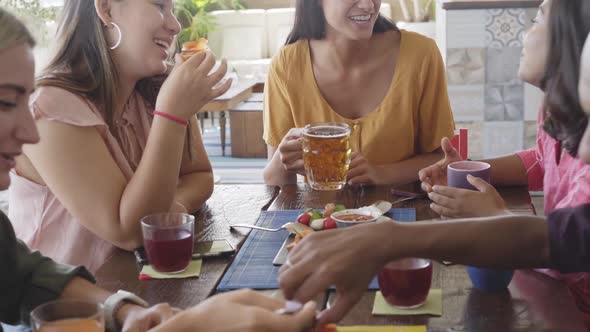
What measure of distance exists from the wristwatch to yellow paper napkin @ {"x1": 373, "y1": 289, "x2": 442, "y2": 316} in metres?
0.40

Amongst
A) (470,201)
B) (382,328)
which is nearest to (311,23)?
(470,201)

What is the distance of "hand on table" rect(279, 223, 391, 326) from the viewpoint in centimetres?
106

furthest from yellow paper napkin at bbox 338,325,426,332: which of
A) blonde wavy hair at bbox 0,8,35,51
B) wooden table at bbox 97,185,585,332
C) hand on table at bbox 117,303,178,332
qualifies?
blonde wavy hair at bbox 0,8,35,51

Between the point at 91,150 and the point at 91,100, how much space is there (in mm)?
198

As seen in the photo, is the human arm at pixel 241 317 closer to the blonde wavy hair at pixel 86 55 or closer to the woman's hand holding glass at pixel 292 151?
the blonde wavy hair at pixel 86 55

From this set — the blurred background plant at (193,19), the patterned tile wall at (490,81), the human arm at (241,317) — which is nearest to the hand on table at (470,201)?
the human arm at (241,317)

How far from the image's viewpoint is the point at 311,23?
8.21ft

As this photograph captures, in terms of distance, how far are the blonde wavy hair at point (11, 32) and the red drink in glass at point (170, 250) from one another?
429mm

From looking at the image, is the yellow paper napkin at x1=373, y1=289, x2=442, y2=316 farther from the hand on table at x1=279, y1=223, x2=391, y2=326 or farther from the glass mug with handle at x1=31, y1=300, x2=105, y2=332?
the glass mug with handle at x1=31, y1=300, x2=105, y2=332

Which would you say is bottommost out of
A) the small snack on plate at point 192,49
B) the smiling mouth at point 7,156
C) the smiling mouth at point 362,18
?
the smiling mouth at point 7,156

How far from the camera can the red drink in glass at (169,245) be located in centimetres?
146

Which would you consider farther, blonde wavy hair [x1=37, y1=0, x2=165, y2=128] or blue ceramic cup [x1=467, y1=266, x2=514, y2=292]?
blonde wavy hair [x1=37, y1=0, x2=165, y2=128]

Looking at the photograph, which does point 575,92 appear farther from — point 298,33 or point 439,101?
point 298,33

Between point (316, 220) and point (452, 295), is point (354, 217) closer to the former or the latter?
point (316, 220)
